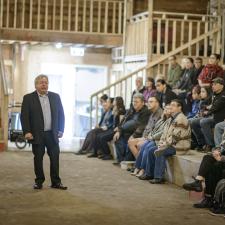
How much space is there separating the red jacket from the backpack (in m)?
4.36

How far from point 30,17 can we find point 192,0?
453 cm

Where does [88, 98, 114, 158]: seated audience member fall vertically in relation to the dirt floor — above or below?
above

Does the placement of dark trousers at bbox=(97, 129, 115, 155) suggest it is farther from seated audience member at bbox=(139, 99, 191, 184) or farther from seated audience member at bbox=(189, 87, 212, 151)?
seated audience member at bbox=(139, 99, 191, 184)

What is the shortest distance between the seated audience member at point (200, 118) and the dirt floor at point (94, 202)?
1238 mm

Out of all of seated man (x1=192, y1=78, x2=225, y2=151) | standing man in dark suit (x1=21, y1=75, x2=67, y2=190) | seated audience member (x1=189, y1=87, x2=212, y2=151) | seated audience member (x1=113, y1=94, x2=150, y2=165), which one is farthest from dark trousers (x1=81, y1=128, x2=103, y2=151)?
standing man in dark suit (x1=21, y1=75, x2=67, y2=190)

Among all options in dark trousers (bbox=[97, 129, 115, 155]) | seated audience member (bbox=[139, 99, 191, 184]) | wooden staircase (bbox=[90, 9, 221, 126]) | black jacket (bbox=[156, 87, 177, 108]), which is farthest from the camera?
wooden staircase (bbox=[90, 9, 221, 126])

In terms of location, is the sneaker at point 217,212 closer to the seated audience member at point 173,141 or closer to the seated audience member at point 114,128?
the seated audience member at point 173,141

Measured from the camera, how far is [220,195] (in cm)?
603

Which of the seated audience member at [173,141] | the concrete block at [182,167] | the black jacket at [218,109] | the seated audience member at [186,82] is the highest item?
the seated audience member at [186,82]

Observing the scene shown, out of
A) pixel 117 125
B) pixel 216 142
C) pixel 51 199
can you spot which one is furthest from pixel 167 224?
pixel 117 125

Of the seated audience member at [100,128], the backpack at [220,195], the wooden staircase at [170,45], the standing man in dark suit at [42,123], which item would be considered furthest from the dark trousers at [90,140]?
the backpack at [220,195]

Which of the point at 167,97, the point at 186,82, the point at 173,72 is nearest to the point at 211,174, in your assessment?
the point at 167,97

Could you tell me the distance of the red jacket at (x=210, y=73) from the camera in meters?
10.3

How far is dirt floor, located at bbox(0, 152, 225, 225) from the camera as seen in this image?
18.8ft
